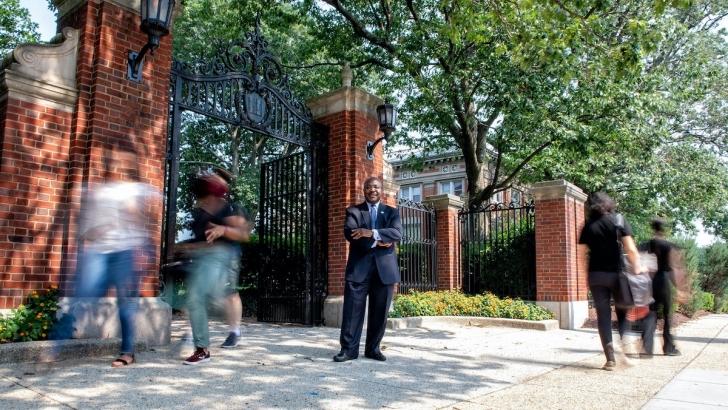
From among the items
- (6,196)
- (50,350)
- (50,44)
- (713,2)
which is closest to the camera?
(50,350)

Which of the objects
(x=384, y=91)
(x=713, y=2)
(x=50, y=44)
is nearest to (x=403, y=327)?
(x=50, y=44)

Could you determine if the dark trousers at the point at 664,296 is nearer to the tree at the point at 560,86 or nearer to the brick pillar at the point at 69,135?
the tree at the point at 560,86

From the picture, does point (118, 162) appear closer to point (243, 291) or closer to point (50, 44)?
point (50, 44)

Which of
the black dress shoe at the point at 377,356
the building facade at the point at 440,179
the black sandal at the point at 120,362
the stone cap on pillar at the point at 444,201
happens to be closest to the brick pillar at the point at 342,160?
the black dress shoe at the point at 377,356

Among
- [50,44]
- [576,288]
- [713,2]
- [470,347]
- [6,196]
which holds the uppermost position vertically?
[713,2]

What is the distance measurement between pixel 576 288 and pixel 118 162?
341 inches

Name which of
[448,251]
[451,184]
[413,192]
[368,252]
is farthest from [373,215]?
[413,192]

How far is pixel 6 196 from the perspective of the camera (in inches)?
203

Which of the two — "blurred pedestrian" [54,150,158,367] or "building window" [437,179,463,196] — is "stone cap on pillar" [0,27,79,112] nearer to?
"blurred pedestrian" [54,150,158,367]

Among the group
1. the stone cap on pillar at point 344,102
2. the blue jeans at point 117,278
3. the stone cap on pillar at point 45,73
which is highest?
the stone cap on pillar at point 344,102

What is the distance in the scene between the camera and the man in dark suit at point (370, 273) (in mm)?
5184

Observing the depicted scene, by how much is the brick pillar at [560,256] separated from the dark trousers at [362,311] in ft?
20.0

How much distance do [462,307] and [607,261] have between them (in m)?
5.55

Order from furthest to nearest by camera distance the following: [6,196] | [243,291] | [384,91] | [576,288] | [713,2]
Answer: [713,2], [384,91], [243,291], [576,288], [6,196]
